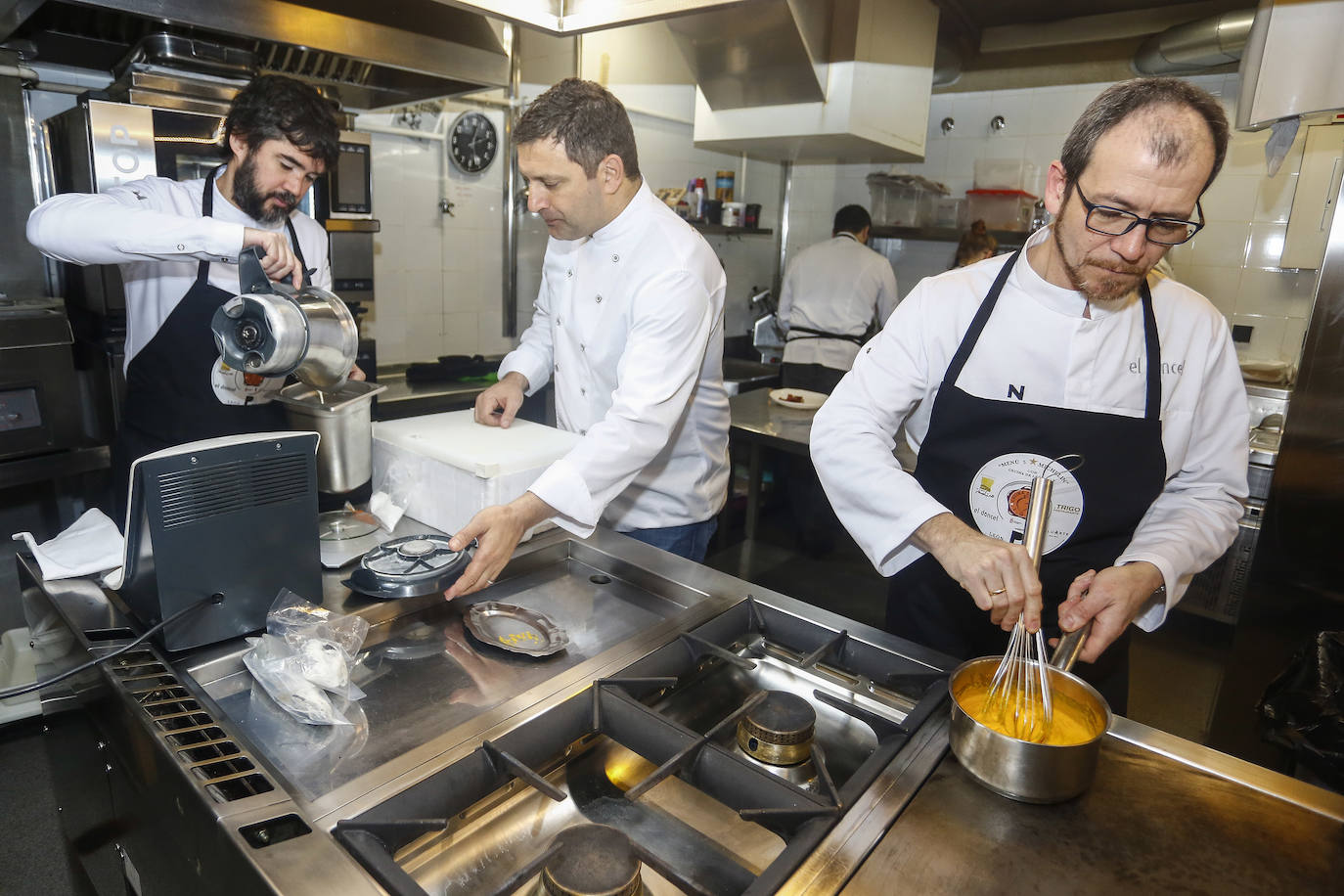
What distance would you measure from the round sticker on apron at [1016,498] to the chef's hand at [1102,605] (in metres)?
0.19

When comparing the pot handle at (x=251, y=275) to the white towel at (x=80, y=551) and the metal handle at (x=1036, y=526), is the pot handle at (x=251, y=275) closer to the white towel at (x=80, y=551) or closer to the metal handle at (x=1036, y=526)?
the white towel at (x=80, y=551)

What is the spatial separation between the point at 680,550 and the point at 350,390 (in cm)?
90

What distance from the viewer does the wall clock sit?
4148 mm

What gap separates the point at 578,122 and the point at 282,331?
2.60 feet

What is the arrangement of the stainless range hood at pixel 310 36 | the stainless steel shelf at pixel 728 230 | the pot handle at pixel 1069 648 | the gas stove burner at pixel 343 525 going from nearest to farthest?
the pot handle at pixel 1069 648
the gas stove burner at pixel 343 525
the stainless range hood at pixel 310 36
the stainless steel shelf at pixel 728 230

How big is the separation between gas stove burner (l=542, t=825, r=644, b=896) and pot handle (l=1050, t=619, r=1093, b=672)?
2.20 ft

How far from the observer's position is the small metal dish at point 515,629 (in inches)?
43.8

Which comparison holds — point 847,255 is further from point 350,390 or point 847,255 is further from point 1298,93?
point 350,390

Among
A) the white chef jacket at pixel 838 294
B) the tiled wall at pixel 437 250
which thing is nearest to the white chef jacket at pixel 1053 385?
the tiled wall at pixel 437 250

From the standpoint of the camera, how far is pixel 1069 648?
45.1 inches

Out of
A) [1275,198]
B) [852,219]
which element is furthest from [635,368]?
[1275,198]

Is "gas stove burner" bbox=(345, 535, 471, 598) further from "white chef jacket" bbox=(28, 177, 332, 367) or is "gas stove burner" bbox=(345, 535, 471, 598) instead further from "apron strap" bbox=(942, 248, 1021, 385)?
"apron strap" bbox=(942, 248, 1021, 385)

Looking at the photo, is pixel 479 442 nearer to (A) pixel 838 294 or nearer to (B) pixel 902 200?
(A) pixel 838 294

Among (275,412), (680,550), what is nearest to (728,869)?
(680,550)
